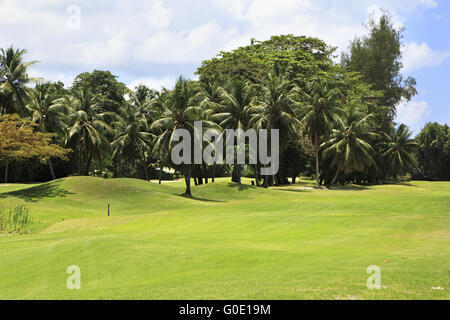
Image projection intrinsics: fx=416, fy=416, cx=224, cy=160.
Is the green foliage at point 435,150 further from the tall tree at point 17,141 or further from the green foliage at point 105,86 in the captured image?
the tall tree at point 17,141

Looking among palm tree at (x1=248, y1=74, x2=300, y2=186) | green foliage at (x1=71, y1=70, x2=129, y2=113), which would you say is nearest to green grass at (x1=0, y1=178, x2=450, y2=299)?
palm tree at (x1=248, y1=74, x2=300, y2=186)

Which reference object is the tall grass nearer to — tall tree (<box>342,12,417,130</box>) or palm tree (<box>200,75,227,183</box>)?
palm tree (<box>200,75,227,183</box>)

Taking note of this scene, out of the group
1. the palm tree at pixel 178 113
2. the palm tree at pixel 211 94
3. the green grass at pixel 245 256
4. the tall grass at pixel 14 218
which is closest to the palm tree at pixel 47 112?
the palm tree at pixel 178 113

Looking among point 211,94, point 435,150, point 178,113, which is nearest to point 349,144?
point 211,94

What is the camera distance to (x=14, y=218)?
31.9 m

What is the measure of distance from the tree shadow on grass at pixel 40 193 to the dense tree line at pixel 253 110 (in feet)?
28.1

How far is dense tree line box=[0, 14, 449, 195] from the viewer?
179 feet

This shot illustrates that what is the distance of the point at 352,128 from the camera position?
71.3 m

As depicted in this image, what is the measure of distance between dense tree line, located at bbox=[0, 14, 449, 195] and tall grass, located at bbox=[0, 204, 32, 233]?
733 inches

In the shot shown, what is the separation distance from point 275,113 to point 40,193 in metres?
33.5

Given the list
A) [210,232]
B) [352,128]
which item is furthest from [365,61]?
[210,232]

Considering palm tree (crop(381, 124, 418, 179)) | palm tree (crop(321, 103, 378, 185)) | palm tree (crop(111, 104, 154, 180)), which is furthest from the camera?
palm tree (crop(381, 124, 418, 179))

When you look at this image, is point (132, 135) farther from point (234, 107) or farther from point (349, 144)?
point (349, 144)

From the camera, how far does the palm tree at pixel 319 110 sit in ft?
217
